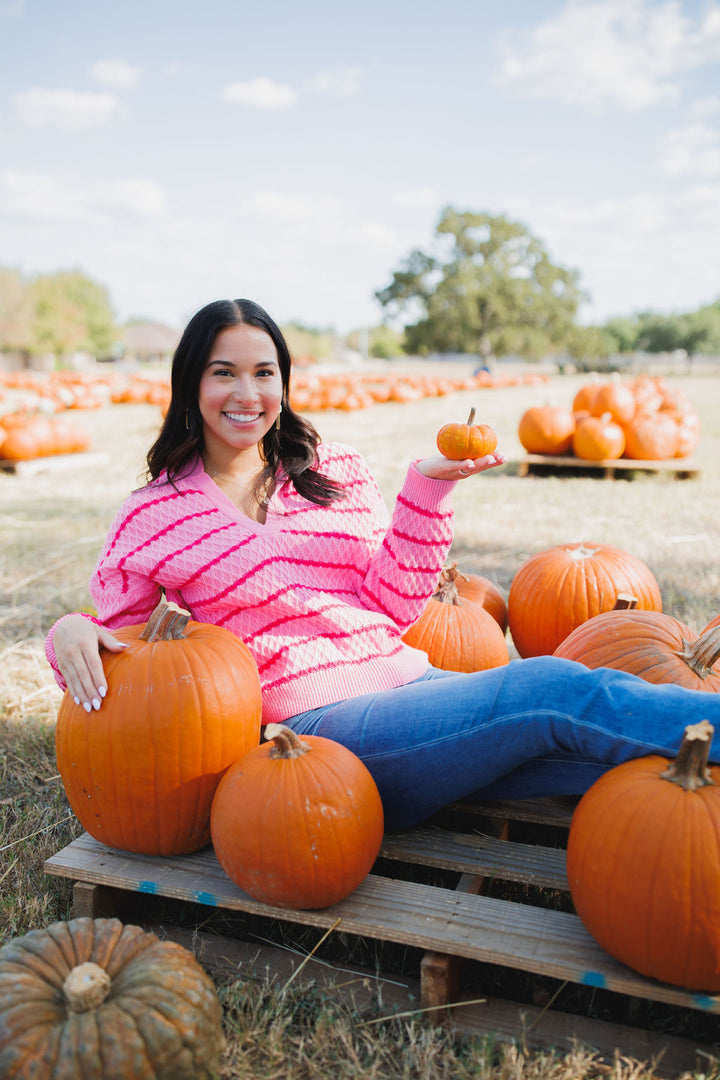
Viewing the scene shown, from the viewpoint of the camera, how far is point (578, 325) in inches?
2074

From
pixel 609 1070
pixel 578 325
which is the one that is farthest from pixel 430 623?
pixel 578 325

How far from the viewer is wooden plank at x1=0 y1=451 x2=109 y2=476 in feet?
30.1

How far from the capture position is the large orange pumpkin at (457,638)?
301cm

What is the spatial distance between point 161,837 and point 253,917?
1.10ft

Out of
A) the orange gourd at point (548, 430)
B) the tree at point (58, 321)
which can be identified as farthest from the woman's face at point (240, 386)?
the tree at point (58, 321)

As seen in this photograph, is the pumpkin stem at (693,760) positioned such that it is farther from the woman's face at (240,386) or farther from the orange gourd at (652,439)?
the orange gourd at (652,439)

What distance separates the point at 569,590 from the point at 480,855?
1.38 metres

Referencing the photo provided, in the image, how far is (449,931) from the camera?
181 centimetres

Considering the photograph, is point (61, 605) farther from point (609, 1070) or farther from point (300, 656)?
point (609, 1070)

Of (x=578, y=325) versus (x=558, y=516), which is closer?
(x=558, y=516)

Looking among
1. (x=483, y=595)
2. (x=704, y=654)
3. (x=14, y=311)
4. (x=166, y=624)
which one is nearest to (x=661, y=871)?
(x=704, y=654)

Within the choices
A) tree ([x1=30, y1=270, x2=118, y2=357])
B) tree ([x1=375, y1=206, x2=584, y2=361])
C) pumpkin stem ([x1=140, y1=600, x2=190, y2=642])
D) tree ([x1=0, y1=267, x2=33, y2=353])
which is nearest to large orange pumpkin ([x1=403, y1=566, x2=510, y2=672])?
pumpkin stem ([x1=140, y1=600, x2=190, y2=642])

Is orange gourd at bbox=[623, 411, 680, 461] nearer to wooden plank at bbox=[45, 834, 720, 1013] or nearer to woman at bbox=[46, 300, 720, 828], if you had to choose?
woman at bbox=[46, 300, 720, 828]

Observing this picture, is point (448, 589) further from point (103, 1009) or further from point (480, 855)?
point (103, 1009)
